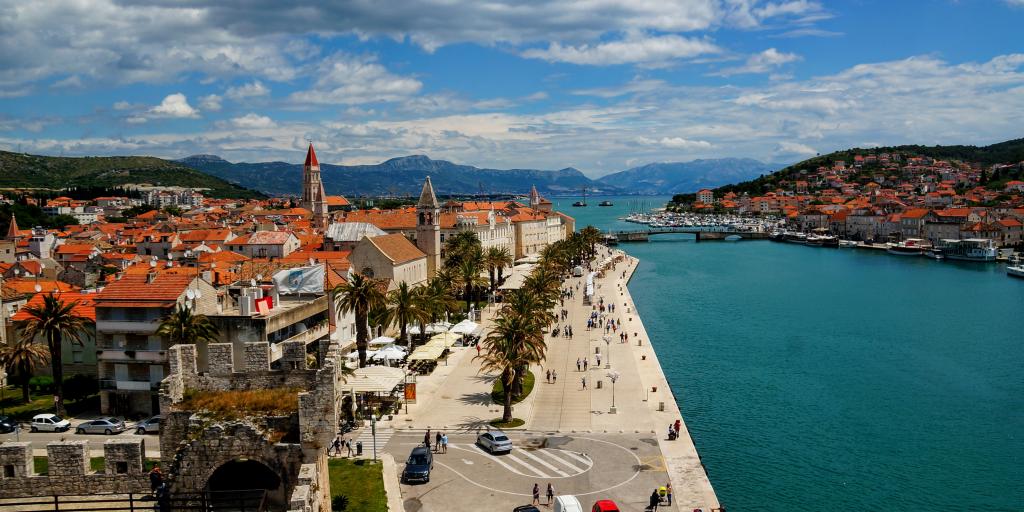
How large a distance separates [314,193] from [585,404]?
125 m

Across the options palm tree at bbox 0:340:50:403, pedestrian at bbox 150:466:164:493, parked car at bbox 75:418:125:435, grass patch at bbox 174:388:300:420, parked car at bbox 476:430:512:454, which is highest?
grass patch at bbox 174:388:300:420

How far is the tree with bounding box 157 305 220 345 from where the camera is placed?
3809 cm

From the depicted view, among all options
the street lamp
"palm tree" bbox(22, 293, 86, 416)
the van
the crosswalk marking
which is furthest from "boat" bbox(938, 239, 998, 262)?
"palm tree" bbox(22, 293, 86, 416)

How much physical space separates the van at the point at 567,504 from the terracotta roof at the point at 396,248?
155 ft

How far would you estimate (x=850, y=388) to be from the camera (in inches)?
2248

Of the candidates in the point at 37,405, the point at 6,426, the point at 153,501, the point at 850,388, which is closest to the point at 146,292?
the point at 6,426

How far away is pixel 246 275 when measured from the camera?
201 feet

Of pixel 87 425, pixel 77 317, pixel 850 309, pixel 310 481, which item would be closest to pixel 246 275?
pixel 77 317

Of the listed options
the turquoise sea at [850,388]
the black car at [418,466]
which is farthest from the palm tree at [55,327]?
the turquoise sea at [850,388]

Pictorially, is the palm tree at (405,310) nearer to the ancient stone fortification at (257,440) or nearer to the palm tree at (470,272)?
the palm tree at (470,272)

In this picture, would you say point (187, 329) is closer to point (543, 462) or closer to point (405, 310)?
point (543, 462)

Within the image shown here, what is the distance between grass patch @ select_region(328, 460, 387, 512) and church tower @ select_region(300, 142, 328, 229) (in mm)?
112887

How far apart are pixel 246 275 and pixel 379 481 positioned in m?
34.3

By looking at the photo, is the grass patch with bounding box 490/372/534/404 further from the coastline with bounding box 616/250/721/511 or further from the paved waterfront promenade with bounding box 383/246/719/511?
the coastline with bounding box 616/250/721/511
